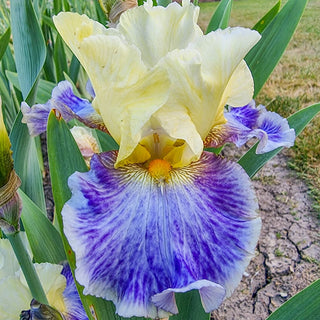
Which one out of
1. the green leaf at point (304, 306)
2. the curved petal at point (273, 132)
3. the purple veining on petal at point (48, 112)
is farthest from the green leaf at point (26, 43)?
the green leaf at point (304, 306)

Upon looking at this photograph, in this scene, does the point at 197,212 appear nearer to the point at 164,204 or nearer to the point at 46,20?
the point at 164,204

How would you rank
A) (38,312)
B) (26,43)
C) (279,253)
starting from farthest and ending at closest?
(279,253)
(26,43)
(38,312)

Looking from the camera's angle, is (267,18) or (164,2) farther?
(267,18)

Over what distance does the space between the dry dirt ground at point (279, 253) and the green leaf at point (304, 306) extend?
690mm

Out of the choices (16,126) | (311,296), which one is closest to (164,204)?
(311,296)

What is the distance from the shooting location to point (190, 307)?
577 mm

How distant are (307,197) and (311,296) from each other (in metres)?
1.13

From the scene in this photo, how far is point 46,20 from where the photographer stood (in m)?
1.58

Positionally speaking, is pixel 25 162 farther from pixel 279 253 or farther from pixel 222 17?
pixel 279 253

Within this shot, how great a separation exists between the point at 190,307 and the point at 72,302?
16 centimetres

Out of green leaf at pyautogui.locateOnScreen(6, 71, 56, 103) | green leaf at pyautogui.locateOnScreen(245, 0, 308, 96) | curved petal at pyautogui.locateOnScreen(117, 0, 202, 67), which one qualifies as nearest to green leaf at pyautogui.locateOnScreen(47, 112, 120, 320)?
curved petal at pyautogui.locateOnScreen(117, 0, 202, 67)

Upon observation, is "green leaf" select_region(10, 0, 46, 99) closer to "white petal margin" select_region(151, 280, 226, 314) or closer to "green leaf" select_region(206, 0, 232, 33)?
"green leaf" select_region(206, 0, 232, 33)

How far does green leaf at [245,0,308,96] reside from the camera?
0.77m

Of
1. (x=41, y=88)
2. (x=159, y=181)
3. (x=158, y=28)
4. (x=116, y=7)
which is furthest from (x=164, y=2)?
(x=41, y=88)
